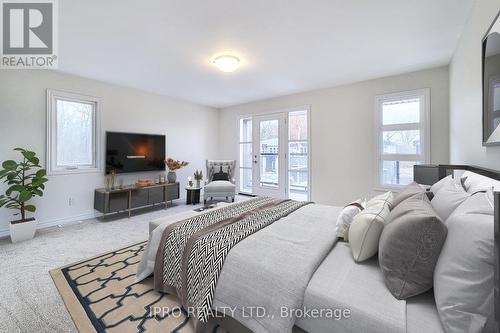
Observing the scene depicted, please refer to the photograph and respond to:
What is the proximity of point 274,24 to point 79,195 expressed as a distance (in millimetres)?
4116

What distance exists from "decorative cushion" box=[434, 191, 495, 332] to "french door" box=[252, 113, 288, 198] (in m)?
4.26

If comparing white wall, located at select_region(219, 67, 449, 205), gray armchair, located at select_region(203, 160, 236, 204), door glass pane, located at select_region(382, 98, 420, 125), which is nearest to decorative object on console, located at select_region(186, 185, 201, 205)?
gray armchair, located at select_region(203, 160, 236, 204)

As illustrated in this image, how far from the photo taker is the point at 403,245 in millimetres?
989

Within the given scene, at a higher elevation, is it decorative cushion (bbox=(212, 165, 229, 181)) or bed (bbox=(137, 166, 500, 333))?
decorative cushion (bbox=(212, 165, 229, 181))

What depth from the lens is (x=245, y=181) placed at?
603 centimetres

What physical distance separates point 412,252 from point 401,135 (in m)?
3.48

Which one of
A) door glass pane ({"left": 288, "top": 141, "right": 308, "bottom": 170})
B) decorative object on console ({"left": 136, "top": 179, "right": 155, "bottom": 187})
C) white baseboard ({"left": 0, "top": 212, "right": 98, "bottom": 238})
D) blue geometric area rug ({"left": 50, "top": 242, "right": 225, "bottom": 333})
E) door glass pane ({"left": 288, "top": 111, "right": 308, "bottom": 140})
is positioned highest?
door glass pane ({"left": 288, "top": 111, "right": 308, "bottom": 140})

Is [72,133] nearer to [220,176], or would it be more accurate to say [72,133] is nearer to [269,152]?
[220,176]

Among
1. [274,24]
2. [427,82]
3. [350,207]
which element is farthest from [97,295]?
[427,82]

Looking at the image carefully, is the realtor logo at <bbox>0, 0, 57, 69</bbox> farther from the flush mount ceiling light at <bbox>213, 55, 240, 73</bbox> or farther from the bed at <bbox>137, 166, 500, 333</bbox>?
the bed at <bbox>137, 166, 500, 333</bbox>

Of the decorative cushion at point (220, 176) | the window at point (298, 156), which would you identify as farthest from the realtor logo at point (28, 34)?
the window at point (298, 156)

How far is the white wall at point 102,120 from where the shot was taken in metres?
3.14

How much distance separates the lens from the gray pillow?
36.6 inches

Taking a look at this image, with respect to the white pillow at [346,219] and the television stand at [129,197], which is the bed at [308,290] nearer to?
the white pillow at [346,219]
